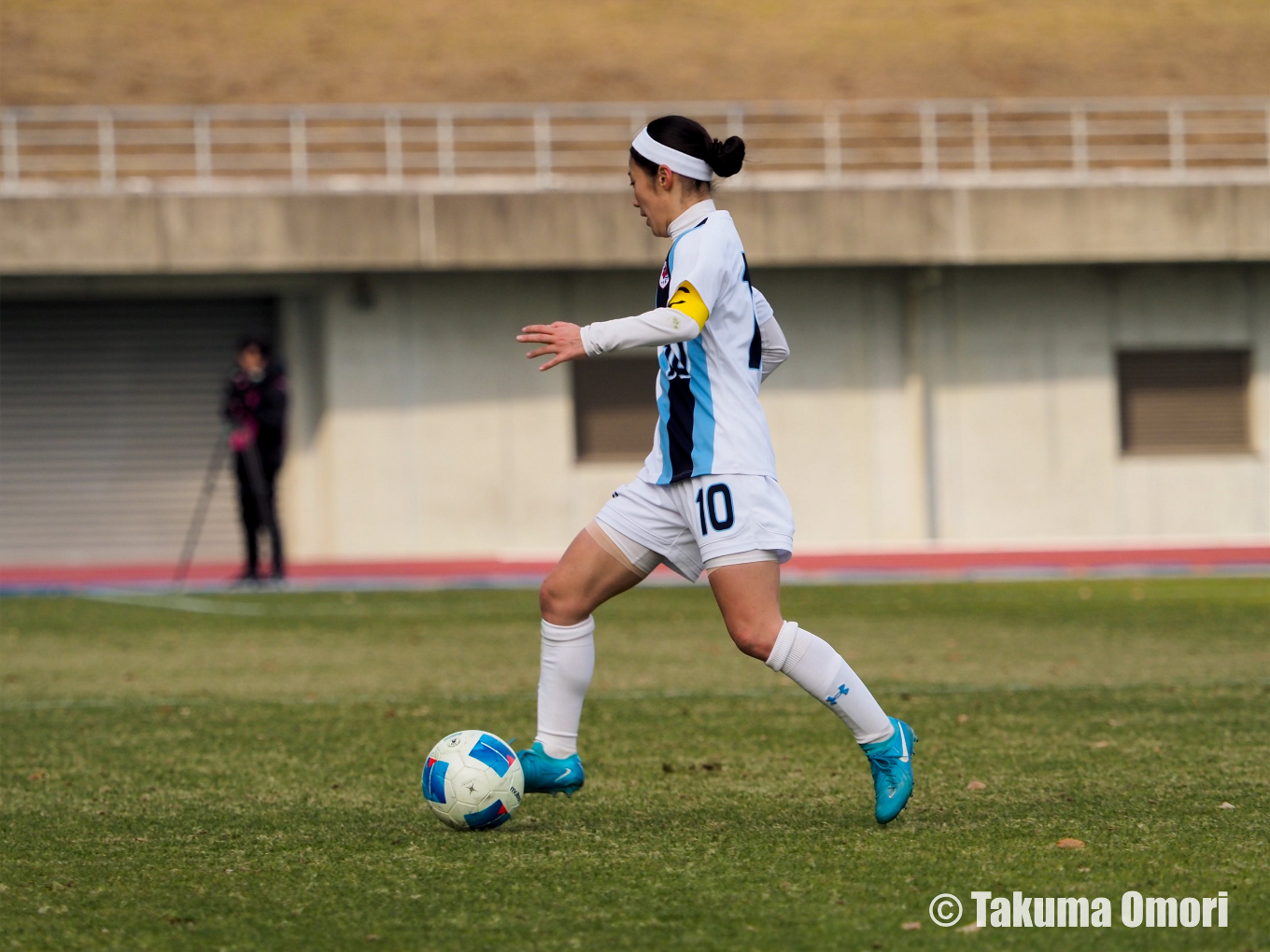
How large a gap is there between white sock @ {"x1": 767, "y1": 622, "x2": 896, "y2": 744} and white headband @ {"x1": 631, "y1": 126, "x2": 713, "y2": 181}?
1320mm

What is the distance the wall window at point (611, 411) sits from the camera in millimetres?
21719

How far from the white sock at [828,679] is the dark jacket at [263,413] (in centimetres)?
1155

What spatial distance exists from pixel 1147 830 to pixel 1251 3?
35119mm

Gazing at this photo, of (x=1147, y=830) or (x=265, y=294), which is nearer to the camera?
(x=1147, y=830)

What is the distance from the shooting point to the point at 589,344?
447cm

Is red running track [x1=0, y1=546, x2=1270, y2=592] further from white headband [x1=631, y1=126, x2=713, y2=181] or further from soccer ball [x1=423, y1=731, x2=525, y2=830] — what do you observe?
white headband [x1=631, y1=126, x2=713, y2=181]

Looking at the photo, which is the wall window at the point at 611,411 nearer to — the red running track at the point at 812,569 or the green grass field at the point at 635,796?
the red running track at the point at 812,569

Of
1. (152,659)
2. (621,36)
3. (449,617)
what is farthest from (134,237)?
(621,36)

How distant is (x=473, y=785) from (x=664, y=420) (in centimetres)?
117

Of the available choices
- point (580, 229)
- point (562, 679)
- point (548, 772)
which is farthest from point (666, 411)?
point (580, 229)

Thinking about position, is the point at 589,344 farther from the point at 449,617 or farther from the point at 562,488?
the point at 562,488

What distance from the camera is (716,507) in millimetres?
4648

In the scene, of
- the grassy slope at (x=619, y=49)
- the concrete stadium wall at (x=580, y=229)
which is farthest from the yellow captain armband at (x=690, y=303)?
the grassy slope at (x=619, y=49)

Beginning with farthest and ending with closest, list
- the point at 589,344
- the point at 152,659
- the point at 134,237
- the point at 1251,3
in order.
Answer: the point at 1251,3, the point at 134,237, the point at 152,659, the point at 589,344
